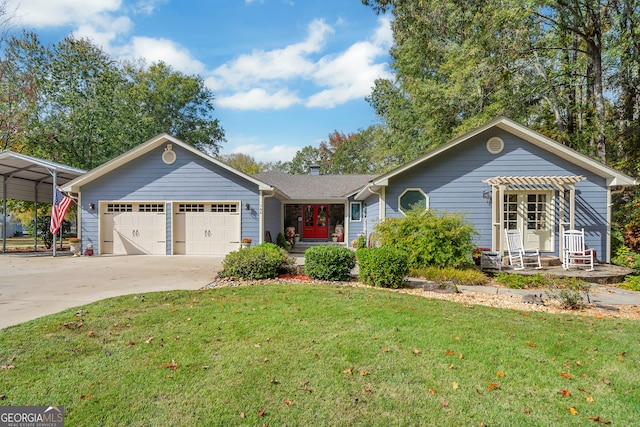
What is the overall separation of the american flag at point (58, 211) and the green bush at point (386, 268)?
11.6 m

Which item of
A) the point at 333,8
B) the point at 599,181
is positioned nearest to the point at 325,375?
the point at 599,181

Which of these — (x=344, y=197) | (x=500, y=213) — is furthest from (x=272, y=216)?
(x=500, y=213)

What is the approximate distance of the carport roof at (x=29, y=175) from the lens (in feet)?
39.7

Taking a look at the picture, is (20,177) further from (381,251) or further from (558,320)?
(558,320)

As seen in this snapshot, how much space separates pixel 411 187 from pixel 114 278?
28.1ft

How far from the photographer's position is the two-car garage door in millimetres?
12609

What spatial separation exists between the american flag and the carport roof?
0.82 meters

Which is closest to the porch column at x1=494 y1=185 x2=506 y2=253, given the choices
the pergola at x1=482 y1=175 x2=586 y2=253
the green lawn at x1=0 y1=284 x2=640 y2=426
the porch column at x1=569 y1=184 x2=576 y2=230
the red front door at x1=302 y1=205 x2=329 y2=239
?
the pergola at x1=482 y1=175 x2=586 y2=253

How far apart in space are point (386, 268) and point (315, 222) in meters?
11.5

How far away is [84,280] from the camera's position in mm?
7418

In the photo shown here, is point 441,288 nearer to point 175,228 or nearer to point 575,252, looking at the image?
point 575,252

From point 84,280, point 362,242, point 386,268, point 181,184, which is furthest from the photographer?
point 362,242

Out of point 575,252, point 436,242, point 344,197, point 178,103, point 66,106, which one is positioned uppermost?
point 178,103

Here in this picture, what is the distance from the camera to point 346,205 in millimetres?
16891
